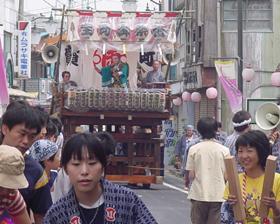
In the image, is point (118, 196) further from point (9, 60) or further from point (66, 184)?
point (9, 60)

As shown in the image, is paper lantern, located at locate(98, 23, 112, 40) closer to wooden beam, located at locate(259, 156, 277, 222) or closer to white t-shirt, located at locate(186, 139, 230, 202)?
white t-shirt, located at locate(186, 139, 230, 202)

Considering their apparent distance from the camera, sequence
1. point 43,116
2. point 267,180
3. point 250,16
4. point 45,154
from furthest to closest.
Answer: point 250,16 < point 43,116 < point 45,154 < point 267,180

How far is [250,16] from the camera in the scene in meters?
25.9

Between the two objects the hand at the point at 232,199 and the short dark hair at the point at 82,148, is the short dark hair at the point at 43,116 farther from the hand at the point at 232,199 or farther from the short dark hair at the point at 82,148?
the hand at the point at 232,199

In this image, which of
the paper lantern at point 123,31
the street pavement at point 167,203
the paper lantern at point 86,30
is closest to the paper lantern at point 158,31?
the paper lantern at point 123,31

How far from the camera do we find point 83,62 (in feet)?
52.7

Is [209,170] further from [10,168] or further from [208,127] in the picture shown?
[10,168]

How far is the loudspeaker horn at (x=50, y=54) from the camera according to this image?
16.4m

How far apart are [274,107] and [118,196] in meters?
4.00

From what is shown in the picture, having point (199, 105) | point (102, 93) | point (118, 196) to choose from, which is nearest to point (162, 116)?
point (102, 93)

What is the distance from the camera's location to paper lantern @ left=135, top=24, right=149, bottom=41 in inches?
596

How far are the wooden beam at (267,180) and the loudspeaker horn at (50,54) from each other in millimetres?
12482

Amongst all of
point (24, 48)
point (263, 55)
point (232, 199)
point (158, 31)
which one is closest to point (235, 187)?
point (232, 199)

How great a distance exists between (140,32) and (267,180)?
11003mm
